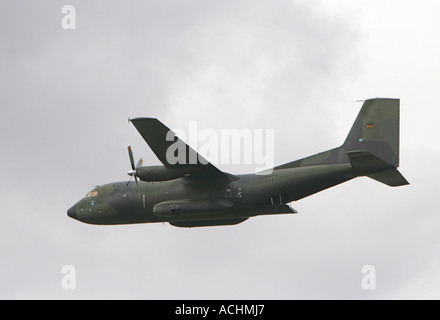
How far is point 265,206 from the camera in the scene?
4906cm

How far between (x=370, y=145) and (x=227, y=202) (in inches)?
308

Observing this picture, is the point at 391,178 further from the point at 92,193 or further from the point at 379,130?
the point at 92,193

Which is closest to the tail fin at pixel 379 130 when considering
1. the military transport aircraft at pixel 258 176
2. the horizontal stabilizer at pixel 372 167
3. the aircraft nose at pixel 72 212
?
the military transport aircraft at pixel 258 176

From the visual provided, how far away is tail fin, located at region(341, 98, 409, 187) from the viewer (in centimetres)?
4725

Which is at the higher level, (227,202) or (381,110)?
(381,110)

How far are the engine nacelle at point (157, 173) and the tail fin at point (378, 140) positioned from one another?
8.69 meters

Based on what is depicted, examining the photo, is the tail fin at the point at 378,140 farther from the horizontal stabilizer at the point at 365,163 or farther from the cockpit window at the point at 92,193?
the cockpit window at the point at 92,193

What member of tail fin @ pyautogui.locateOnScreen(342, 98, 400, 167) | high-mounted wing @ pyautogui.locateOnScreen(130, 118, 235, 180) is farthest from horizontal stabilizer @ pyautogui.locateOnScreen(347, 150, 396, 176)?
high-mounted wing @ pyautogui.locateOnScreen(130, 118, 235, 180)

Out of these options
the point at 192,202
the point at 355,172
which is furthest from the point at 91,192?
the point at 355,172

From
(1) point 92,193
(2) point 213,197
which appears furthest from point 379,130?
(1) point 92,193

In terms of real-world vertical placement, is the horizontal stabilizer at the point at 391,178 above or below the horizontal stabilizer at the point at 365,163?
below

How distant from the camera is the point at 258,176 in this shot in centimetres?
4897

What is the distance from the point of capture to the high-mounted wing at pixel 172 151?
46.4 meters
